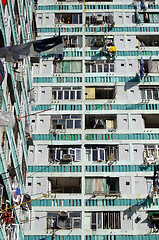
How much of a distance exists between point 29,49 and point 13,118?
2946 mm

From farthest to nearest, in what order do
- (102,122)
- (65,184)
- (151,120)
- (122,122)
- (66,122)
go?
(151,120)
(102,122)
(122,122)
(66,122)
(65,184)

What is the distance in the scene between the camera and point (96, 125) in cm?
3291

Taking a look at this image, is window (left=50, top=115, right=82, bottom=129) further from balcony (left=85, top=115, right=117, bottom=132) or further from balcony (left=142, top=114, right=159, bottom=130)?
balcony (left=142, top=114, right=159, bottom=130)

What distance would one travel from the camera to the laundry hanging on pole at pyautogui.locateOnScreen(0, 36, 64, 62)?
769 inches

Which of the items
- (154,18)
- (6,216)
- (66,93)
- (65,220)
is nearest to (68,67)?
(66,93)

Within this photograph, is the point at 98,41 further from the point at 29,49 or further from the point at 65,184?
the point at 29,49

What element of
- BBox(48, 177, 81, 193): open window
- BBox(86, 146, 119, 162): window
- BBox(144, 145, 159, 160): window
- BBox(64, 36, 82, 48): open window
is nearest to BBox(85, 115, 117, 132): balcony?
BBox(86, 146, 119, 162): window

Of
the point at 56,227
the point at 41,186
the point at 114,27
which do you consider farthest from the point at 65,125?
the point at 114,27

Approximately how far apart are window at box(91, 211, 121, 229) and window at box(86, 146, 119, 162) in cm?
364

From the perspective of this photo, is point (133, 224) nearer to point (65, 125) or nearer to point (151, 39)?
point (65, 125)

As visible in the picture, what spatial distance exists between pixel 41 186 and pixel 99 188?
12.3 ft

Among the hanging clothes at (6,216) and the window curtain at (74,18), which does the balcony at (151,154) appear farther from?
the hanging clothes at (6,216)

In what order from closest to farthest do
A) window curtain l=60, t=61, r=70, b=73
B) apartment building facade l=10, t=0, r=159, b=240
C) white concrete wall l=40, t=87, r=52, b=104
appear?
apartment building facade l=10, t=0, r=159, b=240, white concrete wall l=40, t=87, r=52, b=104, window curtain l=60, t=61, r=70, b=73

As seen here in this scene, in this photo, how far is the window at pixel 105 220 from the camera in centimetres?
2948
